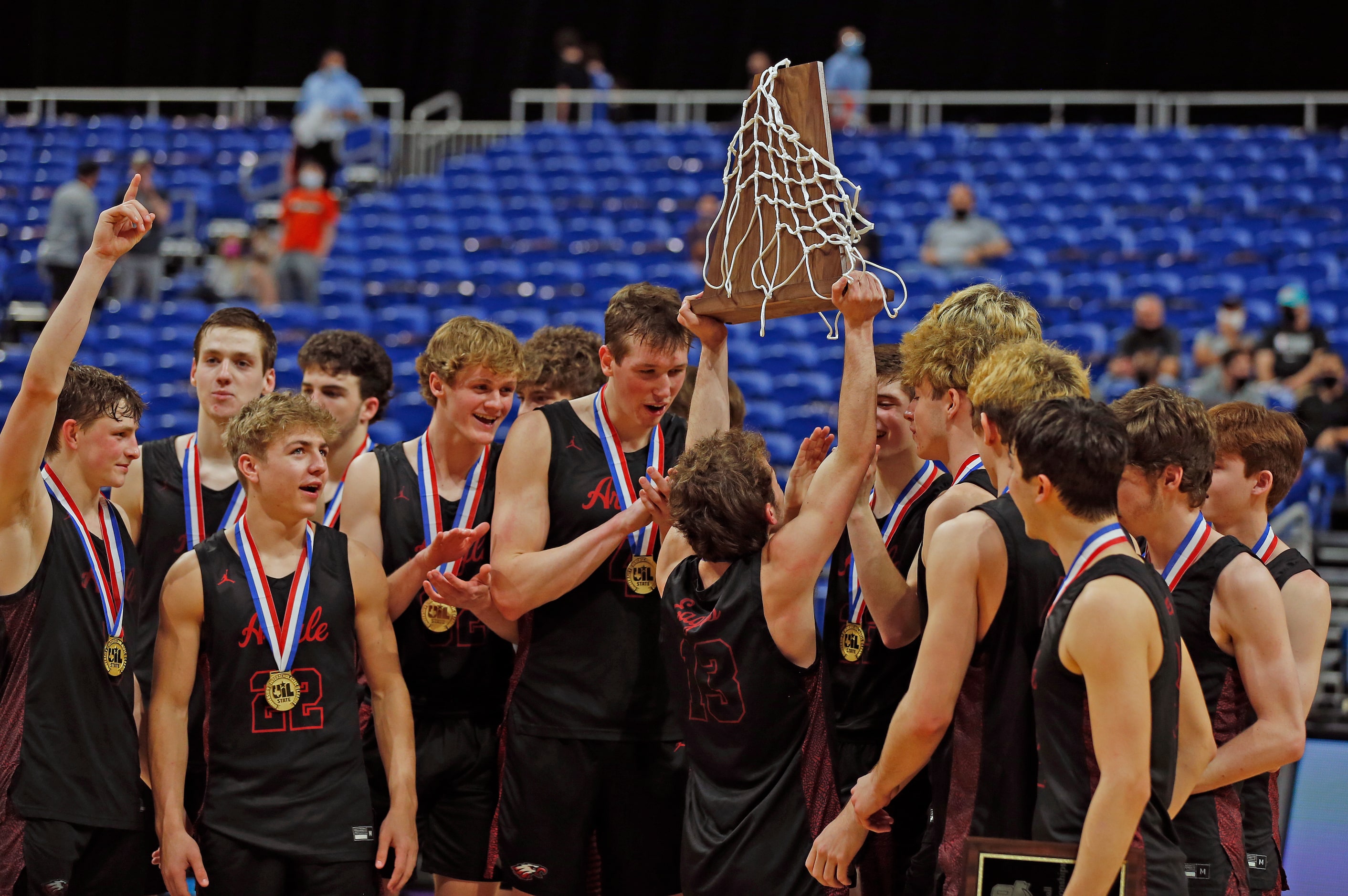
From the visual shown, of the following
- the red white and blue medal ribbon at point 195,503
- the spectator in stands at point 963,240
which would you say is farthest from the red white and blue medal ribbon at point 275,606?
the spectator in stands at point 963,240

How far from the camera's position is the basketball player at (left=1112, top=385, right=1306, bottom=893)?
3061 mm

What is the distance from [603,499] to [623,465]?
128 millimetres

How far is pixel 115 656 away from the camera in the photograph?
3785 mm

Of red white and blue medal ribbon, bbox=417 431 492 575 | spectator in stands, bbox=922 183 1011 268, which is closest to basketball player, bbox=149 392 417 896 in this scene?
red white and blue medal ribbon, bbox=417 431 492 575

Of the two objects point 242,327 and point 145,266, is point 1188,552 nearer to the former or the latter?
point 242,327

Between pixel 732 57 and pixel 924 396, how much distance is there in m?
18.0

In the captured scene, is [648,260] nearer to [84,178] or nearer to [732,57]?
[84,178]

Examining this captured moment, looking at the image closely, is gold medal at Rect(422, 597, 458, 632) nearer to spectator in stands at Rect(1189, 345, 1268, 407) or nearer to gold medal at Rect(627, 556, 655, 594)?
gold medal at Rect(627, 556, 655, 594)

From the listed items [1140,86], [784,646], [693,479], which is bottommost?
[784,646]

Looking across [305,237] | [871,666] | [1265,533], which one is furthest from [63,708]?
[305,237]

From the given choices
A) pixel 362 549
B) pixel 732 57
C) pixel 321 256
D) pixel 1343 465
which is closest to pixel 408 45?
pixel 732 57

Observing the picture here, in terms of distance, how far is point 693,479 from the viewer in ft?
11.0

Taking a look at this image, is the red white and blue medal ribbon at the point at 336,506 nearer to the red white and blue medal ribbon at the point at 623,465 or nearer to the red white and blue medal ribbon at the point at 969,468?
the red white and blue medal ribbon at the point at 623,465

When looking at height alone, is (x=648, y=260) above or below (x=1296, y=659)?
above
